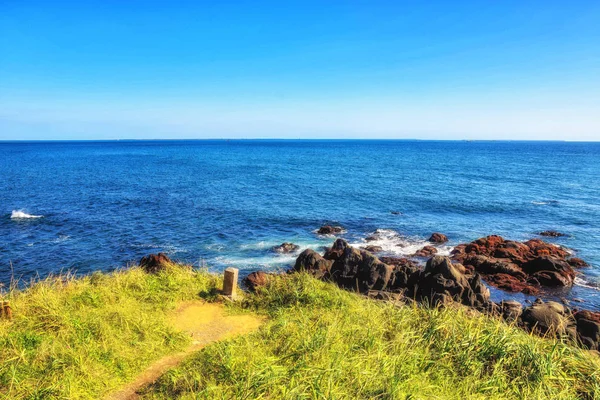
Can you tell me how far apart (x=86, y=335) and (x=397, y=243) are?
77.8 ft

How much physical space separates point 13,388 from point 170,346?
364 cm

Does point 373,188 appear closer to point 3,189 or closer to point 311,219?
point 311,219

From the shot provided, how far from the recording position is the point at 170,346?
34.0ft

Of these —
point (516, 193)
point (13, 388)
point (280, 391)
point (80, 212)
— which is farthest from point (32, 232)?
point (516, 193)

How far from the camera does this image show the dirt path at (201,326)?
9.51 m

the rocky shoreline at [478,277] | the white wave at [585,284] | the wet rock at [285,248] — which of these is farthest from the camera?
the wet rock at [285,248]

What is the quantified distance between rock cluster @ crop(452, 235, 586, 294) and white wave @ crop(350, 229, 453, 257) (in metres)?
1.82

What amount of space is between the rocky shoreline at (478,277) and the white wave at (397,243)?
2.32 feet

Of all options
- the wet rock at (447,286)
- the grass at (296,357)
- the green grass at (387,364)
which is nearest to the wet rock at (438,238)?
the wet rock at (447,286)

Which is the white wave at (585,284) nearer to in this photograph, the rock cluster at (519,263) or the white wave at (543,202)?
the rock cluster at (519,263)

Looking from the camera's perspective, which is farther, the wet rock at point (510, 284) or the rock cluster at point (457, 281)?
the wet rock at point (510, 284)

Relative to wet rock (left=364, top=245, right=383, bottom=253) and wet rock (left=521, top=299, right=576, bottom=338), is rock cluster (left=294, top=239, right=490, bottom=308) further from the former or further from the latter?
wet rock (left=364, top=245, right=383, bottom=253)

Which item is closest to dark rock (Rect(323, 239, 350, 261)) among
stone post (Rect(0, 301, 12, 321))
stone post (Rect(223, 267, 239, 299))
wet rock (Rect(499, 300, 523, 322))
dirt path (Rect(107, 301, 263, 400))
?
wet rock (Rect(499, 300, 523, 322))

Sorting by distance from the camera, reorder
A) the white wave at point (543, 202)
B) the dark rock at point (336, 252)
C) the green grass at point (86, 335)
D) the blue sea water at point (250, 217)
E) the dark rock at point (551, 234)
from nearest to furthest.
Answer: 1. the green grass at point (86, 335)
2. the dark rock at point (336, 252)
3. the blue sea water at point (250, 217)
4. the dark rock at point (551, 234)
5. the white wave at point (543, 202)
